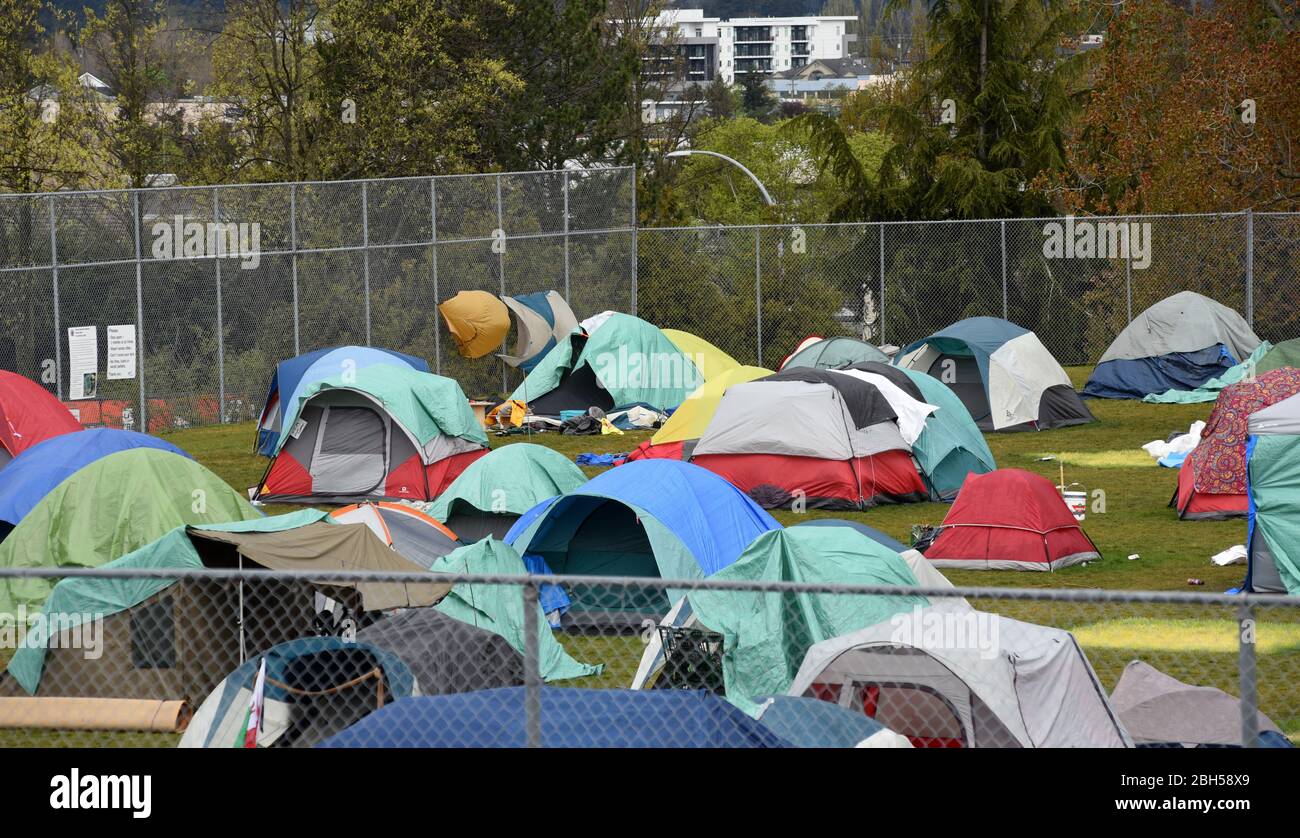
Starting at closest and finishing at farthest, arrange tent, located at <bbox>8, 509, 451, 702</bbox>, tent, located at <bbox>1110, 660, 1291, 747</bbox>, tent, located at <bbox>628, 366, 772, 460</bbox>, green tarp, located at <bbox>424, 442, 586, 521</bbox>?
tent, located at <bbox>1110, 660, 1291, 747</bbox> < tent, located at <bbox>8, 509, 451, 702</bbox> < green tarp, located at <bbox>424, 442, 586, 521</bbox> < tent, located at <bbox>628, 366, 772, 460</bbox>

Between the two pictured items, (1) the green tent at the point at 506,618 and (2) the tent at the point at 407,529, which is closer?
(1) the green tent at the point at 506,618

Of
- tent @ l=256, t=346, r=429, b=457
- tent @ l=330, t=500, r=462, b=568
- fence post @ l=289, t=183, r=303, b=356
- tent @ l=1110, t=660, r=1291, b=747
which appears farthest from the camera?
fence post @ l=289, t=183, r=303, b=356

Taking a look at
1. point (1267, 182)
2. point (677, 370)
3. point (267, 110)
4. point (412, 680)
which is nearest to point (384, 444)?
point (677, 370)

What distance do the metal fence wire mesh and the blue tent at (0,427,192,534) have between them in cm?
777

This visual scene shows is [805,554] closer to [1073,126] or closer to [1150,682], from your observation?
[1150,682]

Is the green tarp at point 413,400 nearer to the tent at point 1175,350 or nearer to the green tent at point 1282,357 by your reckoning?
the green tent at point 1282,357

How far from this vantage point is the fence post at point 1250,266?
26969 mm

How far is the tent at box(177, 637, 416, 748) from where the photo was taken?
7.77m

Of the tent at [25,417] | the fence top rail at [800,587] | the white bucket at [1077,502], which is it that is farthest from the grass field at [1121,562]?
the fence top rail at [800,587]

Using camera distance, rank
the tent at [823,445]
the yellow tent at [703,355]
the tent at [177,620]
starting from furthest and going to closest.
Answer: the yellow tent at [703,355] < the tent at [823,445] < the tent at [177,620]

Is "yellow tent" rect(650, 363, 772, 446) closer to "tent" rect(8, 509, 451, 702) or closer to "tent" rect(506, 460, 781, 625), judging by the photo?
"tent" rect(506, 460, 781, 625)

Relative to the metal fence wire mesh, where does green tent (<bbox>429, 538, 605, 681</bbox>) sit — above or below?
below

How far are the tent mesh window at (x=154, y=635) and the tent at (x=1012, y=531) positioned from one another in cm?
660

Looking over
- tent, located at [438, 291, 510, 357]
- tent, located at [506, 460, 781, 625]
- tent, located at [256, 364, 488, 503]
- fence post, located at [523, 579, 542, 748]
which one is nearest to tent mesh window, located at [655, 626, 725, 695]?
tent, located at [506, 460, 781, 625]
